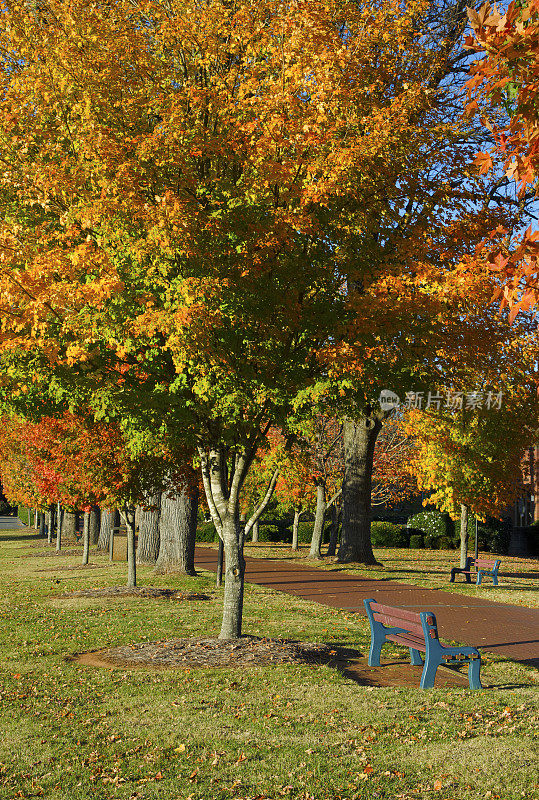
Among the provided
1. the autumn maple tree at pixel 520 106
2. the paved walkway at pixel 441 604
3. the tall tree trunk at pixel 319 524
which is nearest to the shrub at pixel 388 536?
the tall tree trunk at pixel 319 524

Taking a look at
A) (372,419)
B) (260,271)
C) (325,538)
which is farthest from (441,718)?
(325,538)

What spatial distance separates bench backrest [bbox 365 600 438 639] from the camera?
796 centimetres

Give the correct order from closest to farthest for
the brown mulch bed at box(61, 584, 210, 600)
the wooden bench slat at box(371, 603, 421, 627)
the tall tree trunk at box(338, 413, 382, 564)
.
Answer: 1. the wooden bench slat at box(371, 603, 421, 627)
2. the brown mulch bed at box(61, 584, 210, 600)
3. the tall tree trunk at box(338, 413, 382, 564)

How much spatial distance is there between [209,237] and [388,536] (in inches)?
1297

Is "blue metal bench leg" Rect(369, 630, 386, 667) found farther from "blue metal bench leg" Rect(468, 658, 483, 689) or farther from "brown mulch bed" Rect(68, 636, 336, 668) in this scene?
Answer: "blue metal bench leg" Rect(468, 658, 483, 689)

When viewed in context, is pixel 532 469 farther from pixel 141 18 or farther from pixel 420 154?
pixel 141 18

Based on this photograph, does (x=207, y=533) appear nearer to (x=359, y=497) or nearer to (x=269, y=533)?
(x=269, y=533)

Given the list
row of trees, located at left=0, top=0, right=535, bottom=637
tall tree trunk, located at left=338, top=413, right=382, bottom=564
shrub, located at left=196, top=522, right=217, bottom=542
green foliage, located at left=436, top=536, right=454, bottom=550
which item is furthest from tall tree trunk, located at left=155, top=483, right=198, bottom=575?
green foliage, located at left=436, top=536, right=454, bottom=550

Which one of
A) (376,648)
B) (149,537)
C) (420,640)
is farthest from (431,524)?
(420,640)

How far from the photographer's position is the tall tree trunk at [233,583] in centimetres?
1036

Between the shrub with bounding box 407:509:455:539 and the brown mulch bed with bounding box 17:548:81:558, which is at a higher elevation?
the shrub with bounding box 407:509:455:539

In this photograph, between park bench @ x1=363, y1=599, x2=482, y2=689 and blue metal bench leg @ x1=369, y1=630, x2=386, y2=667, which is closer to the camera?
park bench @ x1=363, y1=599, x2=482, y2=689

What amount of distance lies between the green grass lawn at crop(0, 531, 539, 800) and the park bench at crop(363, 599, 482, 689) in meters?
0.28

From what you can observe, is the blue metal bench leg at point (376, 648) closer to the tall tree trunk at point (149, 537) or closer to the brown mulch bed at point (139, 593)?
the brown mulch bed at point (139, 593)
